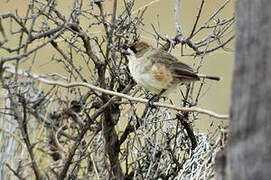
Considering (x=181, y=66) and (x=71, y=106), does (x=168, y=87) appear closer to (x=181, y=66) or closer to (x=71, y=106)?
(x=181, y=66)

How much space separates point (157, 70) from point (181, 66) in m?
0.20

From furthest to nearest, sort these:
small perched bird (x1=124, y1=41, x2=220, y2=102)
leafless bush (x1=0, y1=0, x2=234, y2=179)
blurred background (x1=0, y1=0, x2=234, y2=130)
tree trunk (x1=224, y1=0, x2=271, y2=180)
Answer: blurred background (x1=0, y1=0, x2=234, y2=130)
small perched bird (x1=124, y1=41, x2=220, y2=102)
leafless bush (x1=0, y1=0, x2=234, y2=179)
tree trunk (x1=224, y1=0, x2=271, y2=180)

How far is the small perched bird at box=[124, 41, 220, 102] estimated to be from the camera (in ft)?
12.8

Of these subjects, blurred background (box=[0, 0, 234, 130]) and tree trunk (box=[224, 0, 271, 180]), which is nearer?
tree trunk (box=[224, 0, 271, 180])

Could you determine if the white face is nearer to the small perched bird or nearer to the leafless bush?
the small perched bird

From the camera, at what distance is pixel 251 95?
140 centimetres

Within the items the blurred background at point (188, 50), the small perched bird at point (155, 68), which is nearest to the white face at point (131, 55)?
the small perched bird at point (155, 68)

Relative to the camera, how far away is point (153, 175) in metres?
3.71

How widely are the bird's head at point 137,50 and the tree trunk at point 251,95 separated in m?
2.48

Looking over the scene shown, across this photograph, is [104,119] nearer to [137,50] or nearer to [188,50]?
[137,50]

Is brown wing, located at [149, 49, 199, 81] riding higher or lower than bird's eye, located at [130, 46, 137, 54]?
lower

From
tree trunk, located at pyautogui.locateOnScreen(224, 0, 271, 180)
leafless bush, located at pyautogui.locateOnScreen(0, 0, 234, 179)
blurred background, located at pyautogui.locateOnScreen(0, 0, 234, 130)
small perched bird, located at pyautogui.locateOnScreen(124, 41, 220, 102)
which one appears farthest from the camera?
blurred background, located at pyautogui.locateOnScreen(0, 0, 234, 130)

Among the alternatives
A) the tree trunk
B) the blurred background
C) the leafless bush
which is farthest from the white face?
the blurred background

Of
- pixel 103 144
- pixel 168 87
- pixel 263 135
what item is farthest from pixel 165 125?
pixel 263 135
